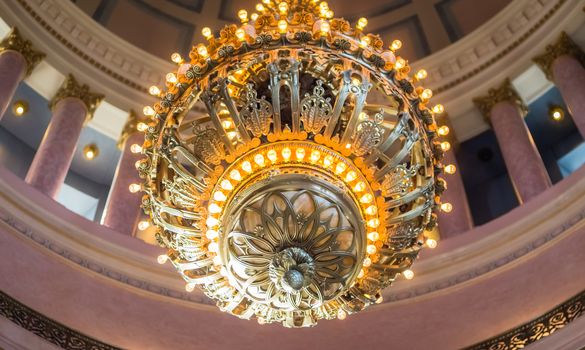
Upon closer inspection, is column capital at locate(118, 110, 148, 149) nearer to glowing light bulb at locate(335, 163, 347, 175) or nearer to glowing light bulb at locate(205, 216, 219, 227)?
glowing light bulb at locate(205, 216, 219, 227)

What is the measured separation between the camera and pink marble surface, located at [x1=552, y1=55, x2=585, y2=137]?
36.3 ft

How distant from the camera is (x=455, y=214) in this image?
440 inches

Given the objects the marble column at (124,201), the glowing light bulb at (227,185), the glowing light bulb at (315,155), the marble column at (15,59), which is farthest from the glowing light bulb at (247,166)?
the marble column at (15,59)

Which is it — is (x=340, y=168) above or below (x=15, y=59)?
below

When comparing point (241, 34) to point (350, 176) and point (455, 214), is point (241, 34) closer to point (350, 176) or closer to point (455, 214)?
point (350, 176)

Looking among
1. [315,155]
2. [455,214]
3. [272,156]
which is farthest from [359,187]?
[455,214]

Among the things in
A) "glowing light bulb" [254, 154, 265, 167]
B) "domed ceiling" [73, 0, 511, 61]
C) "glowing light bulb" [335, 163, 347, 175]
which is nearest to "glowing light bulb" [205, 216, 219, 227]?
"glowing light bulb" [254, 154, 265, 167]

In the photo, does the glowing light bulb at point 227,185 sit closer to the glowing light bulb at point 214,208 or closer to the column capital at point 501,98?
the glowing light bulb at point 214,208

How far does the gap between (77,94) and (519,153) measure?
616cm

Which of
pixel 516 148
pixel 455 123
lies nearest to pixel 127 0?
pixel 455 123

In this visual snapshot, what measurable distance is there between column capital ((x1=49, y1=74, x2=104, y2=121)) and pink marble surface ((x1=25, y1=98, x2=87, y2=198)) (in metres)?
0.08

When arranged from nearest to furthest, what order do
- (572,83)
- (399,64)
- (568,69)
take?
(399,64) < (572,83) < (568,69)

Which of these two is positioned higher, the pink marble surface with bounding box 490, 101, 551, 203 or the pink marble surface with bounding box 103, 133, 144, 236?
the pink marble surface with bounding box 490, 101, 551, 203

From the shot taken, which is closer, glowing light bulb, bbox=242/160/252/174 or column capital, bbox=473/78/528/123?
glowing light bulb, bbox=242/160/252/174
